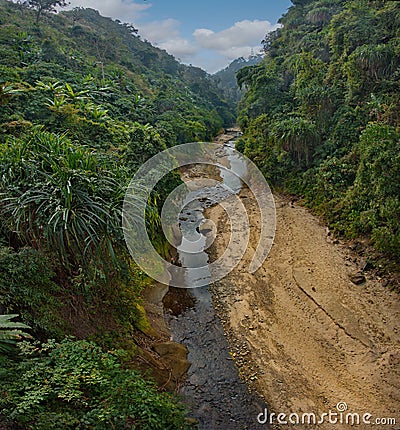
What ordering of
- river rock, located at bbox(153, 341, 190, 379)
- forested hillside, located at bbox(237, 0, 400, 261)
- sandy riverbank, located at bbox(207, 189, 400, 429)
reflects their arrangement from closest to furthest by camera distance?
1. sandy riverbank, located at bbox(207, 189, 400, 429)
2. river rock, located at bbox(153, 341, 190, 379)
3. forested hillside, located at bbox(237, 0, 400, 261)

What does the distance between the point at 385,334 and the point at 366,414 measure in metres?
2.46

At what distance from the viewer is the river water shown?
6039 mm

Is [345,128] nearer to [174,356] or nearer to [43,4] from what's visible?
[174,356]

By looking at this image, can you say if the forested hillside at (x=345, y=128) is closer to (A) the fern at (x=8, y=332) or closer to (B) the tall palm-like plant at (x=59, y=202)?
(B) the tall palm-like plant at (x=59, y=202)

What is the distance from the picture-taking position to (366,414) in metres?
6.00

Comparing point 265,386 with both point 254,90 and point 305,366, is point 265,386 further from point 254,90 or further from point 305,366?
point 254,90

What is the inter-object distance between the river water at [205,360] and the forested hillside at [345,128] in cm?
585

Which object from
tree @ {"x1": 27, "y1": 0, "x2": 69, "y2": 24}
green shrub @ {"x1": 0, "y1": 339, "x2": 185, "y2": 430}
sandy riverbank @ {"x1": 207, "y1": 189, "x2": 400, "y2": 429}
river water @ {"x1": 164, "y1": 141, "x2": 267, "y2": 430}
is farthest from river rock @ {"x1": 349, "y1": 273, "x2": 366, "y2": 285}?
tree @ {"x1": 27, "y1": 0, "x2": 69, "y2": 24}

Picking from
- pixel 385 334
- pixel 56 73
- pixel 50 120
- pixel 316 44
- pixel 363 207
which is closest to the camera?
pixel 385 334

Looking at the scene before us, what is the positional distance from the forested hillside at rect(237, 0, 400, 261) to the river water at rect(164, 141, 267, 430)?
5.85 meters

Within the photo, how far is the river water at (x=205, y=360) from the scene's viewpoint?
6.04 m

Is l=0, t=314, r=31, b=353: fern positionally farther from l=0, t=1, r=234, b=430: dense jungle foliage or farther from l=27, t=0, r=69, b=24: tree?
l=27, t=0, r=69, b=24: tree

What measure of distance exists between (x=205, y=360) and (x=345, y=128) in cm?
1265

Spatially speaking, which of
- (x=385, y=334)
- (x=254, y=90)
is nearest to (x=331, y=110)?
(x=254, y=90)
